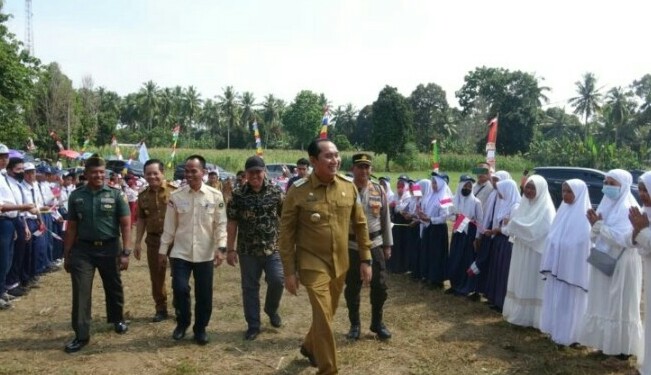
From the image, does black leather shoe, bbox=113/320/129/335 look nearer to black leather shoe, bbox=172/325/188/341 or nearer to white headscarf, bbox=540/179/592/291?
black leather shoe, bbox=172/325/188/341

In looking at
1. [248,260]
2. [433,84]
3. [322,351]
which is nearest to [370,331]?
[248,260]

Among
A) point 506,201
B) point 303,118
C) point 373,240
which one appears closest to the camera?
point 373,240

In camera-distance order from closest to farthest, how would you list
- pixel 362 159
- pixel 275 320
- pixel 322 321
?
pixel 322 321
pixel 362 159
pixel 275 320

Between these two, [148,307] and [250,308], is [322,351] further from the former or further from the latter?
[148,307]

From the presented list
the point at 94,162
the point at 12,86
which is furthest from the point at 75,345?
the point at 12,86

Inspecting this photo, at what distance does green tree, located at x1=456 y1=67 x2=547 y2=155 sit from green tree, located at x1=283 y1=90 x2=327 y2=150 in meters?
18.9

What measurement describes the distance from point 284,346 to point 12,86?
18.3 metres

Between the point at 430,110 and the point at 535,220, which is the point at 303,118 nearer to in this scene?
the point at 430,110

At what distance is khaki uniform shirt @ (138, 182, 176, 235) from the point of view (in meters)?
6.39

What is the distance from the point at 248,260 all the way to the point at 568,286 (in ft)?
10.9

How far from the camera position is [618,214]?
4.94m

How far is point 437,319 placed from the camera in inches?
265

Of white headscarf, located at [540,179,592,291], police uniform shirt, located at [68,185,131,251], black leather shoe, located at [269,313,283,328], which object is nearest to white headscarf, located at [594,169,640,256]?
white headscarf, located at [540,179,592,291]

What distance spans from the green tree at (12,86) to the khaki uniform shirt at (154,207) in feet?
51.5
